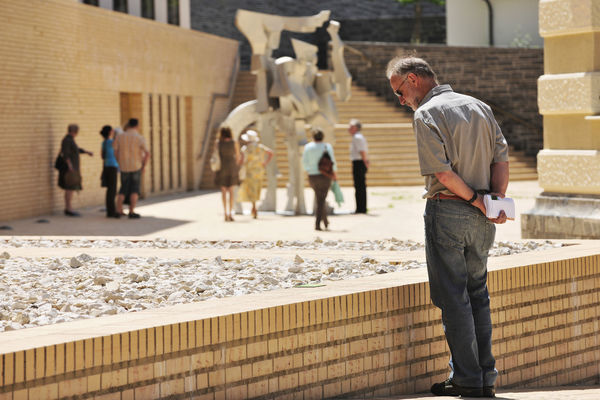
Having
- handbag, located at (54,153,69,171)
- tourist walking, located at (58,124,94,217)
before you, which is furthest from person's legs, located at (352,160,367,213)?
handbag, located at (54,153,69,171)

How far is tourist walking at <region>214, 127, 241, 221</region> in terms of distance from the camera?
57.1 ft

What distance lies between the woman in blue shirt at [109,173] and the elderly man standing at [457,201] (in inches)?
529

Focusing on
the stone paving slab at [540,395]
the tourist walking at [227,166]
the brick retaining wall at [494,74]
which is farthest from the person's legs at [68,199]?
the brick retaining wall at [494,74]

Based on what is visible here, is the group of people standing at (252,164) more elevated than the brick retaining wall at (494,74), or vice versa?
the brick retaining wall at (494,74)

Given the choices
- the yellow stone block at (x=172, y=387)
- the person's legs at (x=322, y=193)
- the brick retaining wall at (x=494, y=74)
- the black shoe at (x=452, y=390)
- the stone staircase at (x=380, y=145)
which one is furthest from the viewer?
the brick retaining wall at (x=494, y=74)

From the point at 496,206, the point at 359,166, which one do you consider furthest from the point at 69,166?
the point at 496,206

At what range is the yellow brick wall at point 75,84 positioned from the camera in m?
18.5

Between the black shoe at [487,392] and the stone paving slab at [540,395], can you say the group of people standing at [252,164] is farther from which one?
the black shoe at [487,392]

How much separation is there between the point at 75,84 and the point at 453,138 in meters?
16.7

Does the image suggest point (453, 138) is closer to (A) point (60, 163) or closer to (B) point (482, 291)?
(B) point (482, 291)

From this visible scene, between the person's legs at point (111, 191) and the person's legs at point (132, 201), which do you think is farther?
the person's legs at point (111, 191)

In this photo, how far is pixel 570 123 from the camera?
1011 centimetres

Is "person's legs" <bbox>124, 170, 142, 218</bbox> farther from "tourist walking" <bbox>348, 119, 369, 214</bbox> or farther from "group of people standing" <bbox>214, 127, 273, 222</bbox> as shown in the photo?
"tourist walking" <bbox>348, 119, 369, 214</bbox>

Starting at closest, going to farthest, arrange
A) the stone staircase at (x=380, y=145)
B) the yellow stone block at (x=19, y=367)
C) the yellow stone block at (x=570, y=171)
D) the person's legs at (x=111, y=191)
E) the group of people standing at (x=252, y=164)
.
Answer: the yellow stone block at (x=19, y=367)
the yellow stone block at (x=570, y=171)
the group of people standing at (x=252, y=164)
the person's legs at (x=111, y=191)
the stone staircase at (x=380, y=145)
